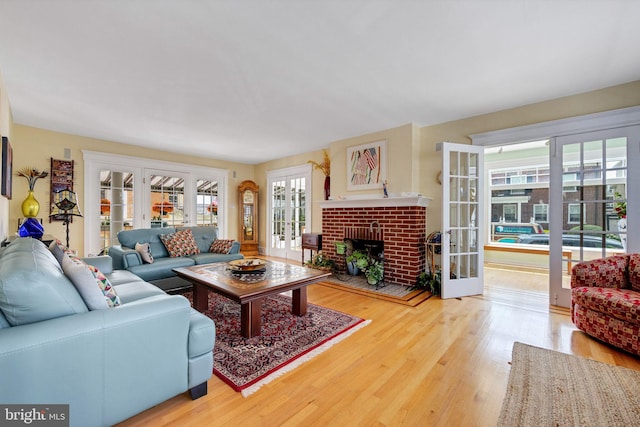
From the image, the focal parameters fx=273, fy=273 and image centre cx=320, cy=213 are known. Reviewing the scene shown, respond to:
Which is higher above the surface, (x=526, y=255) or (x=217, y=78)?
(x=217, y=78)

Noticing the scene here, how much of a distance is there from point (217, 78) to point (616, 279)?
4.28 meters

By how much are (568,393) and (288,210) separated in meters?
5.36

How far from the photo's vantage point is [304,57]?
7.72 ft

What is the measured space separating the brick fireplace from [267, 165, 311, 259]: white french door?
149 centimetres

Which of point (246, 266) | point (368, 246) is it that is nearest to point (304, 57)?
point (246, 266)

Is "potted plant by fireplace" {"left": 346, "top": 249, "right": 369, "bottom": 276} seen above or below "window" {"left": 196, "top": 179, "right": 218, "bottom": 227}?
below

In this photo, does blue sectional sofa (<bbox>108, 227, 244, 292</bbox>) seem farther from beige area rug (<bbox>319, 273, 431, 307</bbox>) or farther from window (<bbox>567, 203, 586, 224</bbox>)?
window (<bbox>567, 203, 586, 224</bbox>)

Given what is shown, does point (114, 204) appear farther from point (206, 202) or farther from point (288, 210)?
point (288, 210)

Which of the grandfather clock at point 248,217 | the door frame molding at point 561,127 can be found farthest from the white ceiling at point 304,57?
the grandfather clock at point 248,217

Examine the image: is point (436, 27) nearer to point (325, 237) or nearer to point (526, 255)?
point (325, 237)

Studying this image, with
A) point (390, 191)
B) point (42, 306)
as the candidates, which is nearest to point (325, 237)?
point (390, 191)

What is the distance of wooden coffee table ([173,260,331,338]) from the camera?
2.22 meters

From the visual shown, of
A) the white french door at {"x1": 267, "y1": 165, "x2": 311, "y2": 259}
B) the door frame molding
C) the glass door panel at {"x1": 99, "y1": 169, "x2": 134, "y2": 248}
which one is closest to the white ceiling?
the door frame molding

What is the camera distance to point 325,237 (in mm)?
5043
